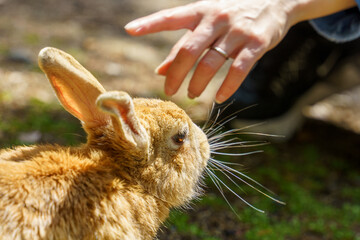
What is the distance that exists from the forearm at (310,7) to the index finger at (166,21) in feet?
2.11

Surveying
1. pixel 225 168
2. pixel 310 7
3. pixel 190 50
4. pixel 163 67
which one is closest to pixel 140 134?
pixel 190 50

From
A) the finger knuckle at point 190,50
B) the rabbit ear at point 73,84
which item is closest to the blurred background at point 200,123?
the rabbit ear at point 73,84

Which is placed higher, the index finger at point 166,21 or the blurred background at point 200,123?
the index finger at point 166,21

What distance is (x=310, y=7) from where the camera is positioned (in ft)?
10.3

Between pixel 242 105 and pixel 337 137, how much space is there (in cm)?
124

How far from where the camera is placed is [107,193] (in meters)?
2.17

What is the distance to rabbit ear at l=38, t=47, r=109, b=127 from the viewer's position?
210cm

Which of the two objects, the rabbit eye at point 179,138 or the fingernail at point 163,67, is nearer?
the rabbit eye at point 179,138

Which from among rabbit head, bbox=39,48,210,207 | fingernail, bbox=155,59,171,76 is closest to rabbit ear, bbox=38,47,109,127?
rabbit head, bbox=39,48,210,207

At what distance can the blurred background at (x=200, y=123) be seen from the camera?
367cm

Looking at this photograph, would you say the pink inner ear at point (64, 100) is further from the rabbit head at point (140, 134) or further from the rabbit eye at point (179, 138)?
the rabbit eye at point (179, 138)

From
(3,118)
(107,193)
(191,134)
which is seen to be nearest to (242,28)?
(191,134)

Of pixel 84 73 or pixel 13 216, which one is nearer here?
pixel 13 216

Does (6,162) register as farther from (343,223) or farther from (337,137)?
(337,137)
